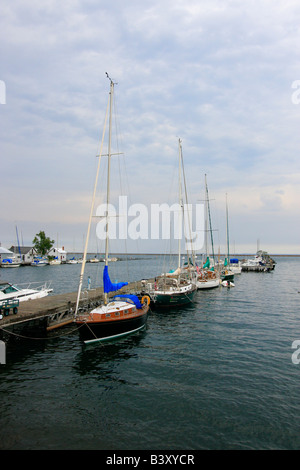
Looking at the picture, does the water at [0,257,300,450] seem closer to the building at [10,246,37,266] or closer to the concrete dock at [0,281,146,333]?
the concrete dock at [0,281,146,333]

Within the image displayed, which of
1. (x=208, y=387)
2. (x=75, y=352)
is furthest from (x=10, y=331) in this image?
(x=208, y=387)

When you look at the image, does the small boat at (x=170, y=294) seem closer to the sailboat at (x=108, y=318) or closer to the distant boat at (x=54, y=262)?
the sailboat at (x=108, y=318)

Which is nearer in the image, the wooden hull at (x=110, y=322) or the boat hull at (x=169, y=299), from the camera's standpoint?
the wooden hull at (x=110, y=322)

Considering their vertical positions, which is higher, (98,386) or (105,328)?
(105,328)

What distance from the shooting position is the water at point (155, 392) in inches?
433

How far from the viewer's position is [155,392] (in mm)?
14539

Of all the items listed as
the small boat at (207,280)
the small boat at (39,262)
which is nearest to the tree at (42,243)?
the small boat at (39,262)

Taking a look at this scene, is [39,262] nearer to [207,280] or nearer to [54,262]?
[54,262]
